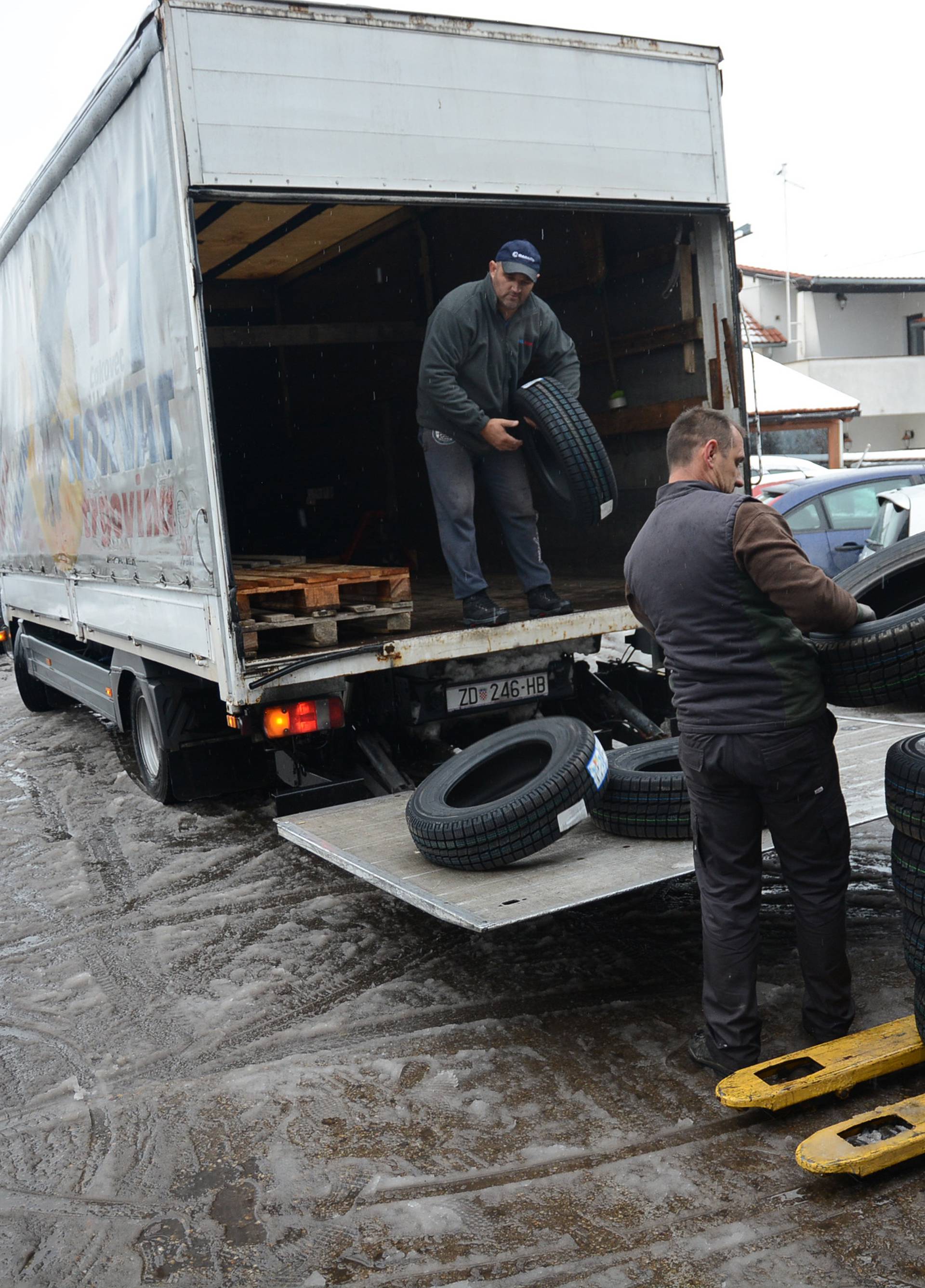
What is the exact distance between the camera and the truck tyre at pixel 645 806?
420cm

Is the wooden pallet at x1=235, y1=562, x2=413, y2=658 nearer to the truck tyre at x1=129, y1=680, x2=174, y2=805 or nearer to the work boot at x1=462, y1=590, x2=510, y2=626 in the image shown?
the work boot at x1=462, y1=590, x2=510, y2=626

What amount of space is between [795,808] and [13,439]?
727 cm

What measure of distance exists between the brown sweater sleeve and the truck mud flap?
1.20m

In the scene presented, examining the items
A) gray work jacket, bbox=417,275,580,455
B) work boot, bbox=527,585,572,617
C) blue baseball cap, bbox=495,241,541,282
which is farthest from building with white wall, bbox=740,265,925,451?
work boot, bbox=527,585,572,617

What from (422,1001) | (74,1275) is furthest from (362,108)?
(74,1275)

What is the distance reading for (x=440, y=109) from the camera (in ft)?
16.4

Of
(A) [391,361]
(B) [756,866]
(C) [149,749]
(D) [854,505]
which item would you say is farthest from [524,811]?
(D) [854,505]

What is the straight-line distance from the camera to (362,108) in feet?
15.9

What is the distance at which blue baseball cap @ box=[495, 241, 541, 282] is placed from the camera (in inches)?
227

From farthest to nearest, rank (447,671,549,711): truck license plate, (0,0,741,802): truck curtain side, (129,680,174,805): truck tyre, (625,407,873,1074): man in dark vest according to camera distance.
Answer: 1. (129,680,174,805): truck tyre
2. (447,671,549,711): truck license plate
3. (0,0,741,802): truck curtain side
4. (625,407,873,1074): man in dark vest

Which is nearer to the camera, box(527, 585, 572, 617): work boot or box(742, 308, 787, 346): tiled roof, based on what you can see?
box(527, 585, 572, 617): work boot

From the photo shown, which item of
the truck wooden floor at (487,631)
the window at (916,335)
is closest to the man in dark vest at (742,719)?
the truck wooden floor at (487,631)

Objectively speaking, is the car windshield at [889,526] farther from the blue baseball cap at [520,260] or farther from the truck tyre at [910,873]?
the truck tyre at [910,873]

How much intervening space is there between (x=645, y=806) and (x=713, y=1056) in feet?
3.28
